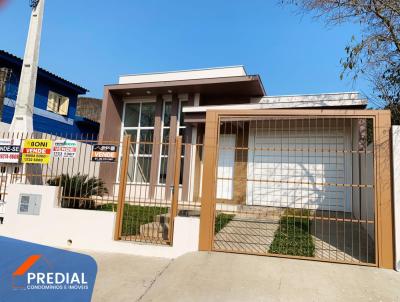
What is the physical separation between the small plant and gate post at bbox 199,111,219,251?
2622 millimetres

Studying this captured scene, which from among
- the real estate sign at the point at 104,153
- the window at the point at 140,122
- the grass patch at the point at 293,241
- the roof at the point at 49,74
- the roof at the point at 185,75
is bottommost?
the grass patch at the point at 293,241

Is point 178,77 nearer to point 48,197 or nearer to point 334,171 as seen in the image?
point 334,171

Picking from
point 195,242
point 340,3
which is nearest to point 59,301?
point 195,242

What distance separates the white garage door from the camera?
32.8ft

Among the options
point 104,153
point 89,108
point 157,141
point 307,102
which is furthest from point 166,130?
point 89,108

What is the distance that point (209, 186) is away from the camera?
5.80 m

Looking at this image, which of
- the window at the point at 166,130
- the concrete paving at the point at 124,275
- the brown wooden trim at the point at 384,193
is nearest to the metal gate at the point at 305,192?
the brown wooden trim at the point at 384,193

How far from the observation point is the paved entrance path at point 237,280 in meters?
4.05

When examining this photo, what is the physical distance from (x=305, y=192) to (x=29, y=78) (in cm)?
938

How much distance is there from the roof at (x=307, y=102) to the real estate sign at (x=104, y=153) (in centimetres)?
471

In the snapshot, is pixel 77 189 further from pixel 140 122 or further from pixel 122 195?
pixel 140 122

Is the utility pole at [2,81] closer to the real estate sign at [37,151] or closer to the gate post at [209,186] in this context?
the real estate sign at [37,151]

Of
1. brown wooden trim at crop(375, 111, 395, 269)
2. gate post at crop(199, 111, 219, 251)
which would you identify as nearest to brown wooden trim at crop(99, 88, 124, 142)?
gate post at crop(199, 111, 219, 251)

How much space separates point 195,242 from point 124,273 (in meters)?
1.38
